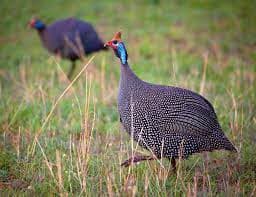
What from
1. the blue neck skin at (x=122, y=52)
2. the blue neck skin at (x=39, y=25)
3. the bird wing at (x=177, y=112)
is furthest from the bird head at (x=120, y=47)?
the blue neck skin at (x=39, y=25)

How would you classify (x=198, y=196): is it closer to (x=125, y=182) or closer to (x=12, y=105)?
(x=125, y=182)

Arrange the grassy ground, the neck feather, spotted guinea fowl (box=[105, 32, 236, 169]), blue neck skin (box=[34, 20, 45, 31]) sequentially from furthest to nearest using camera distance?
blue neck skin (box=[34, 20, 45, 31])
the neck feather
spotted guinea fowl (box=[105, 32, 236, 169])
the grassy ground

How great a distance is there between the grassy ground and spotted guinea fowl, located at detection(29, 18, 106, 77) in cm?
24

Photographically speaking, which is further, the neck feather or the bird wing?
the neck feather

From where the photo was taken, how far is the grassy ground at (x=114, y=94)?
4059 mm

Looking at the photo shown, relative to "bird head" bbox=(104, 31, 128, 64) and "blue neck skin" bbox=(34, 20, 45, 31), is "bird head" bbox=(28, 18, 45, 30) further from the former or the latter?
"bird head" bbox=(104, 31, 128, 64)

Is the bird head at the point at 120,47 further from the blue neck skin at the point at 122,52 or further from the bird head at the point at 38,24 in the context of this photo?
the bird head at the point at 38,24

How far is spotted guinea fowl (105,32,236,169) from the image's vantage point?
4.19 metres

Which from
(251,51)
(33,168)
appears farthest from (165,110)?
(251,51)

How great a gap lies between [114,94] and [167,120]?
2.31 meters

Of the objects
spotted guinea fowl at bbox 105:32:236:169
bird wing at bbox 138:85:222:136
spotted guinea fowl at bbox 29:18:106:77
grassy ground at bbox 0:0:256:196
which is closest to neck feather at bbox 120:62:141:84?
spotted guinea fowl at bbox 105:32:236:169

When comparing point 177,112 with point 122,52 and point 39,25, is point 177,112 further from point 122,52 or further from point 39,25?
point 39,25

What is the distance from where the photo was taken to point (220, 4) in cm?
1136

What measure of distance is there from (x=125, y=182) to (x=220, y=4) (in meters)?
8.21
